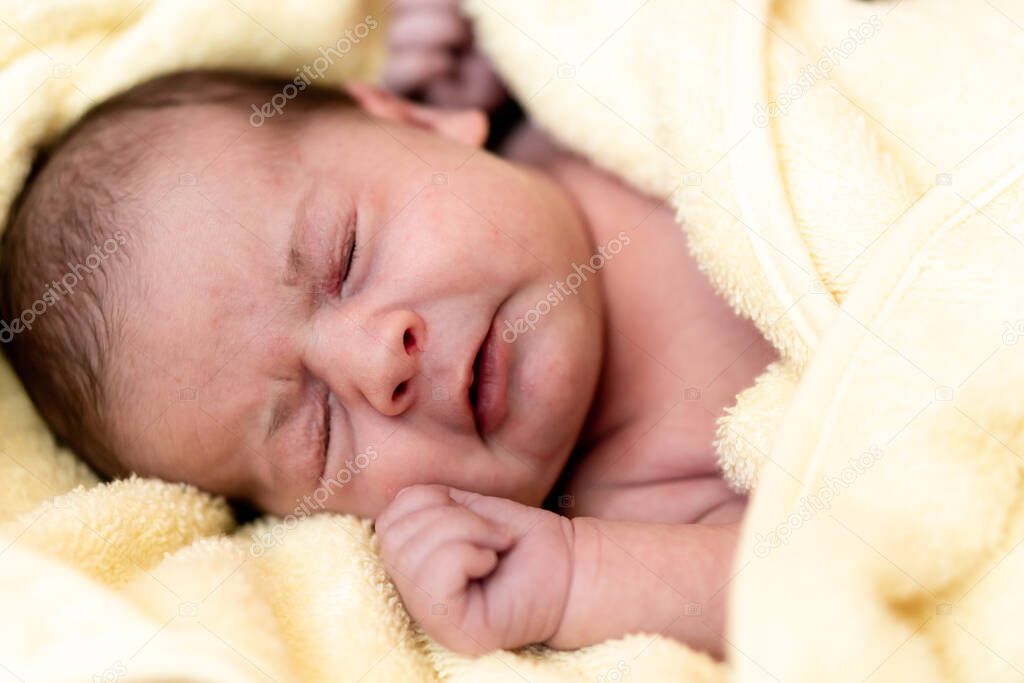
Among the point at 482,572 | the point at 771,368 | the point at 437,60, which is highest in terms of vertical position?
the point at 437,60

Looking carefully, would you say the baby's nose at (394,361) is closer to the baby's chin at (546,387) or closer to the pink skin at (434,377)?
the pink skin at (434,377)

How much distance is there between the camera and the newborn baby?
1.00 m

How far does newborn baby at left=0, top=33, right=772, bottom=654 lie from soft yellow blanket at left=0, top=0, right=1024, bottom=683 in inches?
2.7

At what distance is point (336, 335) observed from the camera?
1096 mm

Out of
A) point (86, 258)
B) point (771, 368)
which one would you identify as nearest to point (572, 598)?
point (771, 368)

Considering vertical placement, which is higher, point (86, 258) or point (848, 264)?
point (848, 264)

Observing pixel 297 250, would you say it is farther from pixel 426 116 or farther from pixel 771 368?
pixel 771 368

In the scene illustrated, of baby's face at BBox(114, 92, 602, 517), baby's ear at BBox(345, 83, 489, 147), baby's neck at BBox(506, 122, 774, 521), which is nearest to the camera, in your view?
baby's face at BBox(114, 92, 602, 517)

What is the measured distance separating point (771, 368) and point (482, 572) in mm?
459

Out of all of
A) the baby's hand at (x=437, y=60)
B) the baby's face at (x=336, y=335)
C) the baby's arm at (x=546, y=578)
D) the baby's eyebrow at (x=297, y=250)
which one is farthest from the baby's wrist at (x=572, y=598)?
the baby's hand at (x=437, y=60)

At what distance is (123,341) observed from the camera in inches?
44.8

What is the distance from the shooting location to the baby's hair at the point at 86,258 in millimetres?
1149

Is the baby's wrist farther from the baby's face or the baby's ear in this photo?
the baby's ear

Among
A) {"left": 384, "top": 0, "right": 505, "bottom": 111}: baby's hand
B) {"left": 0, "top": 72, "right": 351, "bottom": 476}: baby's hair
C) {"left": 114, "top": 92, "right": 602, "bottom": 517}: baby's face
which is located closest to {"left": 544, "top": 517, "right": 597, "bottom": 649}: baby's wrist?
{"left": 114, "top": 92, "right": 602, "bottom": 517}: baby's face
